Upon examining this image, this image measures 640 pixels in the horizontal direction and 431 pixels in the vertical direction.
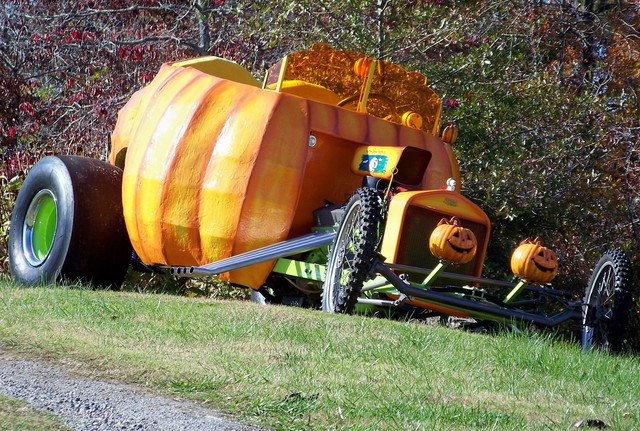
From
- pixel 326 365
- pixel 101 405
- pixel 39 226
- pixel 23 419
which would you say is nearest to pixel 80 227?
pixel 39 226

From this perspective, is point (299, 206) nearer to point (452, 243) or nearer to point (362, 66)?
point (362, 66)

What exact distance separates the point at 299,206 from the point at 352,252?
134 centimetres

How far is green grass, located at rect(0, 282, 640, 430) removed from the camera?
5016 millimetres

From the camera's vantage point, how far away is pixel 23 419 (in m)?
4.53

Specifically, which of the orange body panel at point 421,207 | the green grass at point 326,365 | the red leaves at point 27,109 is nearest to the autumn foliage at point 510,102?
the red leaves at point 27,109

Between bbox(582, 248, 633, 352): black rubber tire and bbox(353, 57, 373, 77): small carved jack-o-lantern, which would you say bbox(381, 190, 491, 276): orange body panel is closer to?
bbox(582, 248, 633, 352): black rubber tire

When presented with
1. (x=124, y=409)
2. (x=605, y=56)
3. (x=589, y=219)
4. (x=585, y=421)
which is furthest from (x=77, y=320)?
(x=605, y=56)

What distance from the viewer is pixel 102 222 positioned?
33.8ft

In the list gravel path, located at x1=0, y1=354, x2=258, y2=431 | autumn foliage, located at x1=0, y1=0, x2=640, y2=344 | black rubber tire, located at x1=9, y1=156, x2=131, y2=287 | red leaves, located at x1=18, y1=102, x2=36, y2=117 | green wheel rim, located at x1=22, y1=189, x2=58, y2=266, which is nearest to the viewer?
gravel path, located at x1=0, y1=354, x2=258, y2=431

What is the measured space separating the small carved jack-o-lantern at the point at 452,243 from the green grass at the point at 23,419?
3.90 m

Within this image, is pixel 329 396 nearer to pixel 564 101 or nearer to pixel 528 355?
pixel 528 355

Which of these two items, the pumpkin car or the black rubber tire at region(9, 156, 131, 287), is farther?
the black rubber tire at region(9, 156, 131, 287)

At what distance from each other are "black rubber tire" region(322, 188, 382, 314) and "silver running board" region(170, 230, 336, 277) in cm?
25

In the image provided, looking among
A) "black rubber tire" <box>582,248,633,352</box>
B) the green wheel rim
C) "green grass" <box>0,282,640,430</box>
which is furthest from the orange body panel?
the green wheel rim
